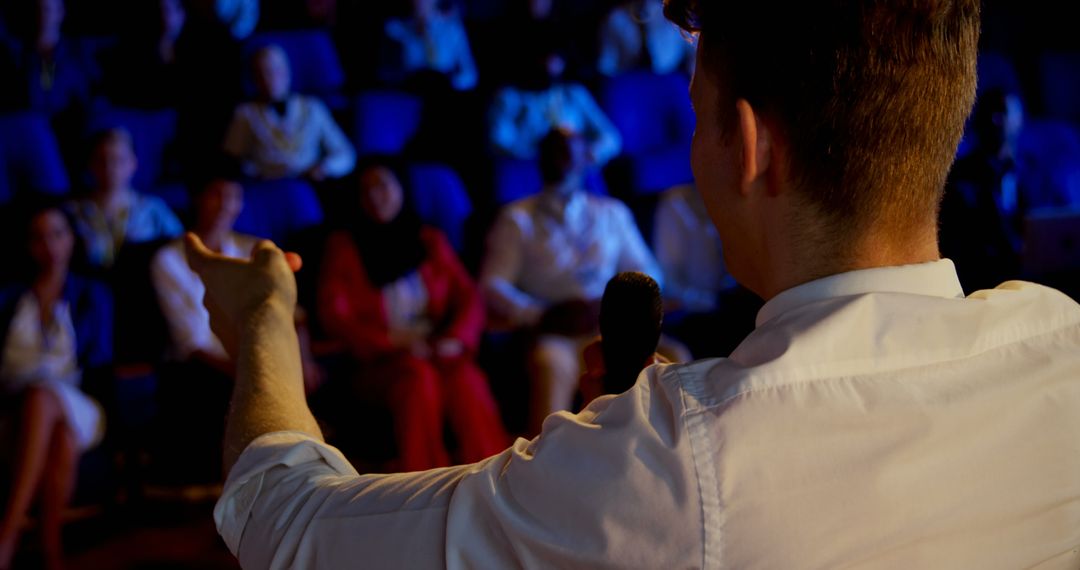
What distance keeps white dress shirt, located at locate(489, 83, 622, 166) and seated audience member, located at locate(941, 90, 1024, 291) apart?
1299 millimetres

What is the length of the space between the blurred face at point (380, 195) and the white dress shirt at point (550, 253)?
0.38 metres

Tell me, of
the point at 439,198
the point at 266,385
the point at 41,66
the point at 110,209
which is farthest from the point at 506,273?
the point at 266,385

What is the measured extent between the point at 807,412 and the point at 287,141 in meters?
3.33

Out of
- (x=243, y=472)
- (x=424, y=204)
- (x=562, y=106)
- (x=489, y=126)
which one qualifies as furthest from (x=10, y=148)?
(x=243, y=472)

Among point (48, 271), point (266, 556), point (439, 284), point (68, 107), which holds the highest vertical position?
point (68, 107)

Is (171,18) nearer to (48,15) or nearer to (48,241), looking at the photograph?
(48,15)

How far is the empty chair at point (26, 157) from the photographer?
317 cm

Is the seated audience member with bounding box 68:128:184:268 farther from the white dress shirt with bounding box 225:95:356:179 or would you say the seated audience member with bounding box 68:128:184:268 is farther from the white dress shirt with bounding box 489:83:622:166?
the white dress shirt with bounding box 489:83:622:166

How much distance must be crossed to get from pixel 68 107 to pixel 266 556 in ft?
10.6

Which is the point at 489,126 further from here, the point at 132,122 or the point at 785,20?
the point at 785,20

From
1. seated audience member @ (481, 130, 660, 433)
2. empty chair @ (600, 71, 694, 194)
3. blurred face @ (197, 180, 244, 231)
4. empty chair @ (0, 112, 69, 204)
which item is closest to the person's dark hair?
seated audience member @ (481, 130, 660, 433)

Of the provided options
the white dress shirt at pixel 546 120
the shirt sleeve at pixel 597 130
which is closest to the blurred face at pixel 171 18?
the white dress shirt at pixel 546 120

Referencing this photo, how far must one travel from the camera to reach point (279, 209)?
3416mm

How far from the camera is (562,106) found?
4.04 meters
